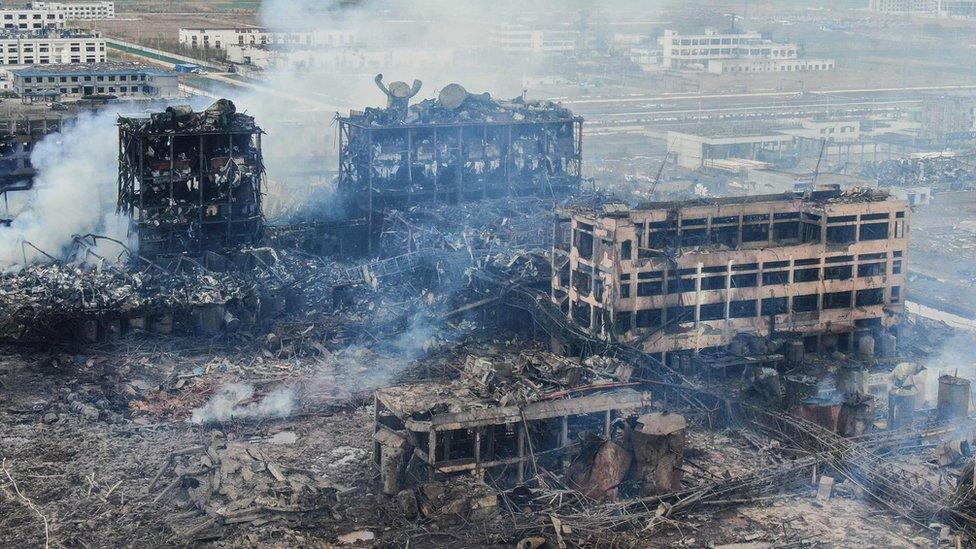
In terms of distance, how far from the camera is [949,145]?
68.0m

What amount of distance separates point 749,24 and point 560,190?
7806cm

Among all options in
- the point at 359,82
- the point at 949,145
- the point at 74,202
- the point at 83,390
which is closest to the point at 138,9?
the point at 359,82

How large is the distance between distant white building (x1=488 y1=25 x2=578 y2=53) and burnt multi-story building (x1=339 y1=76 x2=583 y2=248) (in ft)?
156

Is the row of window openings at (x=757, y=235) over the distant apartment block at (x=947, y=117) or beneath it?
beneath

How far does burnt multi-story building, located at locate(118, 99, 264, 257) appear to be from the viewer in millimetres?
35406

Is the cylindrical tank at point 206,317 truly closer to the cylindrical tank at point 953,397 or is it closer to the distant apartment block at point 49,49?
the cylindrical tank at point 953,397

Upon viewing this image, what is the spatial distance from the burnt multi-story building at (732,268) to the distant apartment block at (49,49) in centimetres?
5760

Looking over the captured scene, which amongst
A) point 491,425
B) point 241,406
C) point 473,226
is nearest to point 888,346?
point 473,226

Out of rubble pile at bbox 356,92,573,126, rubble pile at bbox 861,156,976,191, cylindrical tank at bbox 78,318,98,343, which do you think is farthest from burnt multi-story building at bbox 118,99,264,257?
rubble pile at bbox 861,156,976,191

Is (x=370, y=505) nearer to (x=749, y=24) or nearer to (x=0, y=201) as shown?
(x=0, y=201)

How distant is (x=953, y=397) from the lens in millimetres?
25078

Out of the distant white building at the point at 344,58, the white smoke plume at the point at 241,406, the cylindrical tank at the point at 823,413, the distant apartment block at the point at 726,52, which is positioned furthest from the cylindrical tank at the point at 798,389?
the distant apartment block at the point at 726,52

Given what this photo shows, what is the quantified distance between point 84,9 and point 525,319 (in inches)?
3458

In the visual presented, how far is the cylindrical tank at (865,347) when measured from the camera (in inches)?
1189
